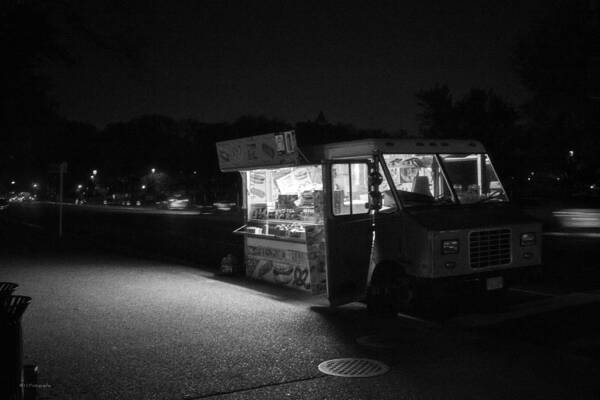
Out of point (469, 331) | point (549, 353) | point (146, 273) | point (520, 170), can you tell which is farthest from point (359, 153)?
point (520, 170)

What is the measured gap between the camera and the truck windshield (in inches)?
351

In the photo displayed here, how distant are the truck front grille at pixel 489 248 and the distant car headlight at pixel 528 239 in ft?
0.85

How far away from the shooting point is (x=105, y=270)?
1416cm

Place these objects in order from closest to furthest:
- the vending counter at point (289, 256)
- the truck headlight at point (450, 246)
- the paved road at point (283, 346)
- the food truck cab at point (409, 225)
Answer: the paved road at point (283, 346) → the truck headlight at point (450, 246) → the food truck cab at point (409, 225) → the vending counter at point (289, 256)

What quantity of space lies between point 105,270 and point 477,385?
10527mm

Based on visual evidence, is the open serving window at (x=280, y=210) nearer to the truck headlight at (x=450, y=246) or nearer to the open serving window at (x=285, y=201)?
the open serving window at (x=285, y=201)

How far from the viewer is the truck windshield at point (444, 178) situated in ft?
29.3

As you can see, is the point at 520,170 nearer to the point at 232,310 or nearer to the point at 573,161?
the point at 573,161

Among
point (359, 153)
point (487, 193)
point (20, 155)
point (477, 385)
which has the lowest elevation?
point (477, 385)

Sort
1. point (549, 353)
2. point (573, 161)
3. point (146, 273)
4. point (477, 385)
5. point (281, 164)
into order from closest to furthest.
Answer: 1. point (477, 385)
2. point (549, 353)
3. point (281, 164)
4. point (146, 273)
5. point (573, 161)

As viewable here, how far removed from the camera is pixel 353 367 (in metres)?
6.34

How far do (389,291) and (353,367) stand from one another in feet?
7.98

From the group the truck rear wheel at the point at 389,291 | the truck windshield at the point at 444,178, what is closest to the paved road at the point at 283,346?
the truck rear wheel at the point at 389,291

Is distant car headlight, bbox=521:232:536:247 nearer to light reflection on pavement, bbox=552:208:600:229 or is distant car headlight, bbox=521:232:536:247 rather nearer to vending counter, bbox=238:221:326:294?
vending counter, bbox=238:221:326:294
